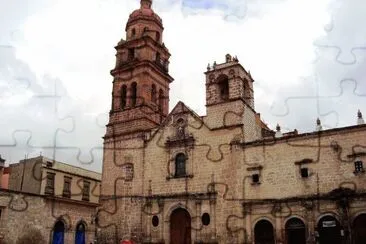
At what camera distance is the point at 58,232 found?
32.7m

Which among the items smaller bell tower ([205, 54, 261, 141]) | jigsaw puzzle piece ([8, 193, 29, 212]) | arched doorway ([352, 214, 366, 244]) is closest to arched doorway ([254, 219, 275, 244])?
arched doorway ([352, 214, 366, 244])

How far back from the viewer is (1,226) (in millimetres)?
27719

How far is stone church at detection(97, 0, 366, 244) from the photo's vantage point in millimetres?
→ 28016

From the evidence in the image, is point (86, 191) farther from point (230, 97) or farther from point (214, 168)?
point (230, 97)

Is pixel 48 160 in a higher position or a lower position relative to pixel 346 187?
higher

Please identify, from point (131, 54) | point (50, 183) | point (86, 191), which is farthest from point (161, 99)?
point (50, 183)

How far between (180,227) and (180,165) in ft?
16.3

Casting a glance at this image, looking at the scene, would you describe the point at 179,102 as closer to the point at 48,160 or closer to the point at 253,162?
the point at 253,162

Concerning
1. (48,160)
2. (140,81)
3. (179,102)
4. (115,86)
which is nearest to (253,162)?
(179,102)

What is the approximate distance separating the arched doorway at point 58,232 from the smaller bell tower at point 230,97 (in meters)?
14.1

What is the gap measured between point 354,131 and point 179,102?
14.7 m

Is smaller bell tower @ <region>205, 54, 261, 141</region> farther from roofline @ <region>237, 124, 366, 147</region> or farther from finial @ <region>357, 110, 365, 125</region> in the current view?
finial @ <region>357, 110, 365, 125</region>

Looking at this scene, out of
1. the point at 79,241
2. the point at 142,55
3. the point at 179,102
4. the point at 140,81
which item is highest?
the point at 142,55

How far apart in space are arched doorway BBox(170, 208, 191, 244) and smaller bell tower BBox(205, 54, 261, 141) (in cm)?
735
